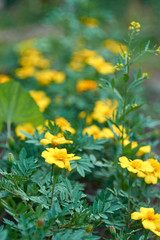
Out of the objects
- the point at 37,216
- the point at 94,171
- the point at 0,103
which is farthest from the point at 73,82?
the point at 37,216

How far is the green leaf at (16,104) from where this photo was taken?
170cm

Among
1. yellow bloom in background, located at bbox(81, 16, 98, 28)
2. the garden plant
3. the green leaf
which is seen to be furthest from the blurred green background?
the green leaf

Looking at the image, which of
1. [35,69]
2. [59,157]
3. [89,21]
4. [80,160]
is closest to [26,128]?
[80,160]

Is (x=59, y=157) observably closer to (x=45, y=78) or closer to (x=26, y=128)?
(x=26, y=128)

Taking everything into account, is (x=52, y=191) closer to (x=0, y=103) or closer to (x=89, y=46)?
(x=0, y=103)

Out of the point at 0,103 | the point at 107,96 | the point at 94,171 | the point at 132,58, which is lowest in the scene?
A: the point at 94,171

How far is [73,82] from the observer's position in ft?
8.12

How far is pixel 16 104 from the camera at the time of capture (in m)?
1.72

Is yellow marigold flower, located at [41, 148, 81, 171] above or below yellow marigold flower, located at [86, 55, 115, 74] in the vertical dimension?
Result: below

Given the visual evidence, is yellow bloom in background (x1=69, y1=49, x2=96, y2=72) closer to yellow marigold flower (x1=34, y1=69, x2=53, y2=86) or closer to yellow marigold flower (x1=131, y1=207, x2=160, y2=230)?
yellow marigold flower (x1=34, y1=69, x2=53, y2=86)

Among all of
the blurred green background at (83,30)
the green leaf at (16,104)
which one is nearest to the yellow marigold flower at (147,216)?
the blurred green background at (83,30)

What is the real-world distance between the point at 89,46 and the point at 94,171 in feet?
6.66

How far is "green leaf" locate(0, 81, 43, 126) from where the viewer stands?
170 cm

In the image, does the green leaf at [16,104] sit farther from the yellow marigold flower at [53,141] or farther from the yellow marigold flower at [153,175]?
the yellow marigold flower at [153,175]
